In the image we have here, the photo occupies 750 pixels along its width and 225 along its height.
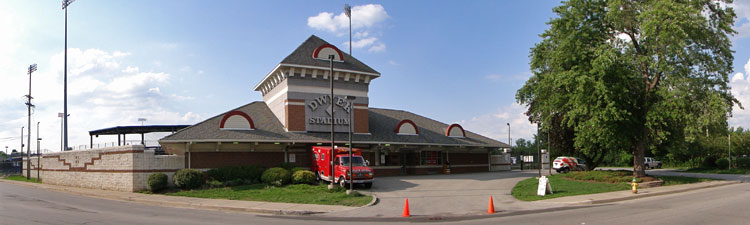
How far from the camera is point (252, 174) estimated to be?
27203 millimetres

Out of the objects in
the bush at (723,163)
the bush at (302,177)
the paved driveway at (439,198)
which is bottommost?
the bush at (723,163)

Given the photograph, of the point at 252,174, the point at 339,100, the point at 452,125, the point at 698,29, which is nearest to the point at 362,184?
the point at 252,174

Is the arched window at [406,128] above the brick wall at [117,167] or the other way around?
above

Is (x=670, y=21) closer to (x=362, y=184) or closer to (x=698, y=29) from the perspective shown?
(x=698, y=29)

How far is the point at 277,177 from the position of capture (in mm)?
25922

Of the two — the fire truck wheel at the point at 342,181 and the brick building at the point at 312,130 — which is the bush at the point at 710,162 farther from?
the fire truck wheel at the point at 342,181

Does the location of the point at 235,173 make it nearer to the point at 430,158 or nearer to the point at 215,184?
the point at 215,184

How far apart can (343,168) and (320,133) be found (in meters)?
8.08

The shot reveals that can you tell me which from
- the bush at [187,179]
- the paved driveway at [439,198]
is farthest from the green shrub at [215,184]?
the paved driveway at [439,198]

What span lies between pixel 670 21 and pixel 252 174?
24546 millimetres

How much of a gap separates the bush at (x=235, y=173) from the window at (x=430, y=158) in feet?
48.3

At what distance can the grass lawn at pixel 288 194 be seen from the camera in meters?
20.2

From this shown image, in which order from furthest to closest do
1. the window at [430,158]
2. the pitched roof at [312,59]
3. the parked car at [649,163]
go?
1. the parked car at [649,163]
2. the window at [430,158]
3. the pitched roof at [312,59]

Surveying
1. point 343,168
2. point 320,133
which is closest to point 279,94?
point 320,133
